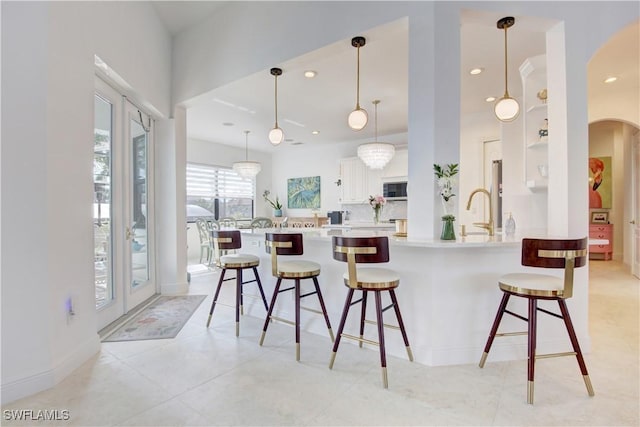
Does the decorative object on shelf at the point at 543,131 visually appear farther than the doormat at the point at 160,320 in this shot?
Yes

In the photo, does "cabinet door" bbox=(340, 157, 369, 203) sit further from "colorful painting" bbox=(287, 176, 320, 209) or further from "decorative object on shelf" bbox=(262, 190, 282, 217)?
"decorative object on shelf" bbox=(262, 190, 282, 217)

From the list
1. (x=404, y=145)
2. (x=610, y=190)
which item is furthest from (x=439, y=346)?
(x=610, y=190)

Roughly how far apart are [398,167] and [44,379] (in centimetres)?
602

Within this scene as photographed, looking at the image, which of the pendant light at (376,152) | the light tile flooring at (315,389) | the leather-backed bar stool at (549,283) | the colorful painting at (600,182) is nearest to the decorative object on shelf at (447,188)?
the leather-backed bar stool at (549,283)

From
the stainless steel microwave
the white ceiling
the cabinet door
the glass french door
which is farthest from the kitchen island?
the cabinet door

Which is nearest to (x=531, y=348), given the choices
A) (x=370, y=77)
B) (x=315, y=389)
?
(x=315, y=389)

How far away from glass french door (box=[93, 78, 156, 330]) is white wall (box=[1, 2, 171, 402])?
0.47 meters

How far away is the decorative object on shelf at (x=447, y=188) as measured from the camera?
2205 millimetres

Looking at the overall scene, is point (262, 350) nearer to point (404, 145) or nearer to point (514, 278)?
point (514, 278)

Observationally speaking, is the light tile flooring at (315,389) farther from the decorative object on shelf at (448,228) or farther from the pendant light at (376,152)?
the pendant light at (376,152)

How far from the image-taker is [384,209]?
702 centimetres

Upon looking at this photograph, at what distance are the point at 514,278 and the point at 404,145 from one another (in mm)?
4723

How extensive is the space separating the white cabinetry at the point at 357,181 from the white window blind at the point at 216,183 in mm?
2726

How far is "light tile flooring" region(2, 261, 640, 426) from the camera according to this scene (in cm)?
163
